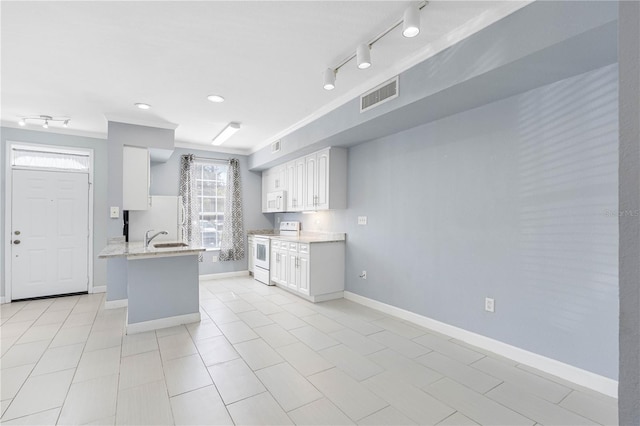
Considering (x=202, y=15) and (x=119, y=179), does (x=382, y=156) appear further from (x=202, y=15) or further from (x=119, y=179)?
(x=119, y=179)

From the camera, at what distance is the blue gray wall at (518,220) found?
2260mm

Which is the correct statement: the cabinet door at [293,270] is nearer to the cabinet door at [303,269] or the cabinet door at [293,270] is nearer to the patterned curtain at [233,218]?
the cabinet door at [303,269]

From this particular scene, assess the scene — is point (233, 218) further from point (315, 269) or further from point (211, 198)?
point (315, 269)

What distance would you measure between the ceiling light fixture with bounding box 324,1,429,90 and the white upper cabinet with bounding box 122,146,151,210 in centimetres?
328

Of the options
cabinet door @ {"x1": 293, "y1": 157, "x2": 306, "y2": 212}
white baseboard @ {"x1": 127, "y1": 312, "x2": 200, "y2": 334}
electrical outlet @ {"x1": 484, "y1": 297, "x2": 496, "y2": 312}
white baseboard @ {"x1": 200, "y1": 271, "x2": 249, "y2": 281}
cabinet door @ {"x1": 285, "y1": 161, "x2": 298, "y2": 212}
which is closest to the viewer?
electrical outlet @ {"x1": 484, "y1": 297, "x2": 496, "y2": 312}

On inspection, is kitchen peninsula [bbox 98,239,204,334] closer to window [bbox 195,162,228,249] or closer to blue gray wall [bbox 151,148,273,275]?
blue gray wall [bbox 151,148,273,275]

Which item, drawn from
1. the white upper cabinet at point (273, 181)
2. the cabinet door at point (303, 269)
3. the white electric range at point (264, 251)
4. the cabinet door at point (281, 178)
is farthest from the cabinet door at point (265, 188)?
the cabinet door at point (303, 269)

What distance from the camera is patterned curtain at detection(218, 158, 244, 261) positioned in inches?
252

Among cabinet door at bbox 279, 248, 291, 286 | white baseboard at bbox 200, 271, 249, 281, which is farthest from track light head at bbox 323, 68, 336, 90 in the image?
white baseboard at bbox 200, 271, 249, 281

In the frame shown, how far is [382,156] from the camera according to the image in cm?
417

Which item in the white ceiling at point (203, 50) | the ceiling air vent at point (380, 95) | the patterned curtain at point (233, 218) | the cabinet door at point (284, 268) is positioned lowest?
the cabinet door at point (284, 268)

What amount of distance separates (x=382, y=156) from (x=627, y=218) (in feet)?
11.9

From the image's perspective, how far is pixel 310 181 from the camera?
201 inches

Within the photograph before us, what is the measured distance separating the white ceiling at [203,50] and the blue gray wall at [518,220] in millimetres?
917
